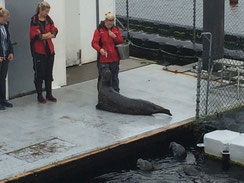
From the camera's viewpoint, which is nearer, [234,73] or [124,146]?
[124,146]

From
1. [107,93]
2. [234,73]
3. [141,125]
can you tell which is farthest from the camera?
[234,73]

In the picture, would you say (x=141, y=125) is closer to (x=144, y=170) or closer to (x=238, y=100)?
(x=144, y=170)

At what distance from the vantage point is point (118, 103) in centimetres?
1219

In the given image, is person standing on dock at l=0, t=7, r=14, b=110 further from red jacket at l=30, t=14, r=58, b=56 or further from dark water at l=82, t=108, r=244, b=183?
dark water at l=82, t=108, r=244, b=183

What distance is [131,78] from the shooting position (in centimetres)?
1443

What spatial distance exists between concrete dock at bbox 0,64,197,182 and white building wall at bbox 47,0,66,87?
0.80ft

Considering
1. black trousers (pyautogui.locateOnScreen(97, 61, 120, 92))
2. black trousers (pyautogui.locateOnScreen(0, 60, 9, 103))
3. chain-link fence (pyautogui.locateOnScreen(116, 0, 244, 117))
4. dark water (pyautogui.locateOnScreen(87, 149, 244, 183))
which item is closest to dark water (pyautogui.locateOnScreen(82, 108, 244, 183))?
dark water (pyautogui.locateOnScreen(87, 149, 244, 183))

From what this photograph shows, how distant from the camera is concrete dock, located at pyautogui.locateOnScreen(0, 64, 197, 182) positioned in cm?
1033

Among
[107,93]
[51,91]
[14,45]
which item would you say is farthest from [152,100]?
[14,45]

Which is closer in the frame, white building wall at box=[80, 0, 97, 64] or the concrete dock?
the concrete dock

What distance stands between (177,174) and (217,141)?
91 centimetres

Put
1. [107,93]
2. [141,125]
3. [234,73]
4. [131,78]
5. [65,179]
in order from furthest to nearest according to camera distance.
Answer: [131,78], [234,73], [107,93], [141,125], [65,179]

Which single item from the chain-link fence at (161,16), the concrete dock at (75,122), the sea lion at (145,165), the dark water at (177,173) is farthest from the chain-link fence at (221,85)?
the chain-link fence at (161,16)

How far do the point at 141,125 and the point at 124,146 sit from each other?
0.90m
